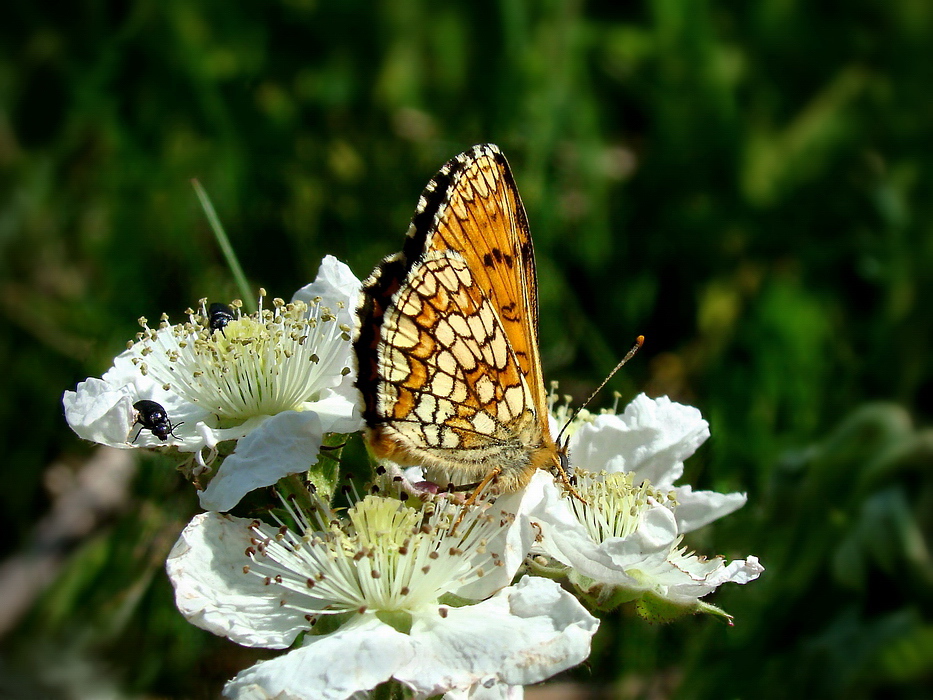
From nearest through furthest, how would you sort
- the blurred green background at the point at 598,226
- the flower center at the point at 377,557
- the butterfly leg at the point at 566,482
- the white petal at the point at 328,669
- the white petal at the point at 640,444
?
1. the white petal at the point at 328,669
2. the flower center at the point at 377,557
3. the butterfly leg at the point at 566,482
4. the white petal at the point at 640,444
5. the blurred green background at the point at 598,226

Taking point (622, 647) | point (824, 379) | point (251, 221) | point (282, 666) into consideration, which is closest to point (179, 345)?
point (282, 666)

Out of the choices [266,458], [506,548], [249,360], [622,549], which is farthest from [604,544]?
[249,360]

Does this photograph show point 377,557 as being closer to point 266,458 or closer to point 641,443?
point 266,458

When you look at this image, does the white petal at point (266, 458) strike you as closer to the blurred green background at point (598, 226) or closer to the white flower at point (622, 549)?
the white flower at point (622, 549)

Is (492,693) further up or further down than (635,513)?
further down

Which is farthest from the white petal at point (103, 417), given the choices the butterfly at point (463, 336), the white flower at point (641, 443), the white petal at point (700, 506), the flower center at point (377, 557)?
the white petal at point (700, 506)

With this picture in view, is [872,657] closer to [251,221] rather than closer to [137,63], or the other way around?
[251,221]

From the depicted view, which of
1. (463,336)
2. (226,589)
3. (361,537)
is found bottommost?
(226,589)
